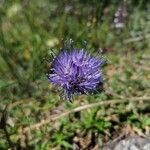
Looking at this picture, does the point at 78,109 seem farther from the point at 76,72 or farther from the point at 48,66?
the point at 76,72

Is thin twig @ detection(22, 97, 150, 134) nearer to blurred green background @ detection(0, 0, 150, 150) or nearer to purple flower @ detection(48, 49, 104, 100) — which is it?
blurred green background @ detection(0, 0, 150, 150)

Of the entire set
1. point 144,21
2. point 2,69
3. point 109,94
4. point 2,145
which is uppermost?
point 144,21

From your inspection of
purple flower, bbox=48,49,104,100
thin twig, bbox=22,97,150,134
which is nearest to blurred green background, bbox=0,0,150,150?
thin twig, bbox=22,97,150,134

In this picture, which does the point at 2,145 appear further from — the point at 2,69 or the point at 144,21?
the point at 144,21

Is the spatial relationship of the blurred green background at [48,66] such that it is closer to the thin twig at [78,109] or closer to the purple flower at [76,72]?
the thin twig at [78,109]

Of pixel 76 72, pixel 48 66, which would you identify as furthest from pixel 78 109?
pixel 76 72

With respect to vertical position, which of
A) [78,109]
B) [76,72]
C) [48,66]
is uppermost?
[48,66]

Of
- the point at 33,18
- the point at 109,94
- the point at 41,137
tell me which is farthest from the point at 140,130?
the point at 33,18
